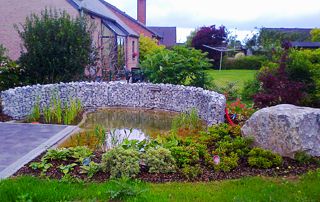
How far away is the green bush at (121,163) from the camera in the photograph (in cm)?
515

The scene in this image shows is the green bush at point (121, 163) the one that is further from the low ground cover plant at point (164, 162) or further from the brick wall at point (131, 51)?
the brick wall at point (131, 51)

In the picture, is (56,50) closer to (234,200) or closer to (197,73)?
(197,73)

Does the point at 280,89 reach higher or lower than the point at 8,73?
lower

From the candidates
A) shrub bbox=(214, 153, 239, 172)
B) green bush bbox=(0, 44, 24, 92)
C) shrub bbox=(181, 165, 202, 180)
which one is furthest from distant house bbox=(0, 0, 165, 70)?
shrub bbox=(181, 165, 202, 180)

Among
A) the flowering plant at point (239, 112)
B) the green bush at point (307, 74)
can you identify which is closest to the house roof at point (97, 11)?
the flowering plant at point (239, 112)

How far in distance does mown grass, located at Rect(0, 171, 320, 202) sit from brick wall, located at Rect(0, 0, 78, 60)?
1520cm

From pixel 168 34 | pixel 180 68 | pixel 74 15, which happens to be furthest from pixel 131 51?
pixel 168 34

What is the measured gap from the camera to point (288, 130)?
5914 mm

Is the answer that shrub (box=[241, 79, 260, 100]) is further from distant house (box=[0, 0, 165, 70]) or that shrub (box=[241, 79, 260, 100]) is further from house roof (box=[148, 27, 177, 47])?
house roof (box=[148, 27, 177, 47])

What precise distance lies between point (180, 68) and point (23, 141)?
24.9 feet

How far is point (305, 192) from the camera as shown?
4.57 m

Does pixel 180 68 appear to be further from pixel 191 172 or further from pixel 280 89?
pixel 191 172

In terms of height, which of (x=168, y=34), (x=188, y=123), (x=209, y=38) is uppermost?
(x=168, y=34)

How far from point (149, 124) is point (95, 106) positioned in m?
3.24
